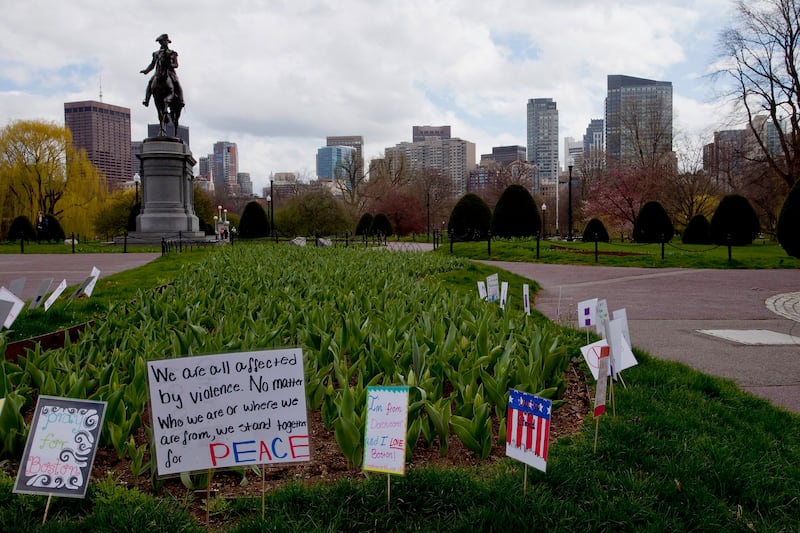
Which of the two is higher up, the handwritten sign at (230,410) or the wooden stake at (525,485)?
the handwritten sign at (230,410)

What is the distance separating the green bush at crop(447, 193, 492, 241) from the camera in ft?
99.0

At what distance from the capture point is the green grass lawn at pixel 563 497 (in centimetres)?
263

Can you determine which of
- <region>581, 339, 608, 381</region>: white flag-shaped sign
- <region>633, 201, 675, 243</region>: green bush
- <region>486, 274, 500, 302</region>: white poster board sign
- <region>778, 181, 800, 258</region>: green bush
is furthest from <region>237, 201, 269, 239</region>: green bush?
<region>581, 339, 608, 381</region>: white flag-shaped sign

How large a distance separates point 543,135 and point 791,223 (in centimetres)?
14860

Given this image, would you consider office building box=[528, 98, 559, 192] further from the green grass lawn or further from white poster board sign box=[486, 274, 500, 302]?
the green grass lawn

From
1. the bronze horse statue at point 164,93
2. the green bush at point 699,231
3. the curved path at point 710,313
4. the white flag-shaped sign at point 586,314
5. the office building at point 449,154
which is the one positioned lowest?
the curved path at point 710,313

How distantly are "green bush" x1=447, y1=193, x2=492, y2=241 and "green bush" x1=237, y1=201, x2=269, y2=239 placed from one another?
55.7 feet

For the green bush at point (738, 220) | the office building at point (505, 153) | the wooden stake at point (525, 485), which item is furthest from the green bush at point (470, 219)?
the office building at point (505, 153)

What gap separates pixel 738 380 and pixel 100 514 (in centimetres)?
494

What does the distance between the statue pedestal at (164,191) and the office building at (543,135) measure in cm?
11973

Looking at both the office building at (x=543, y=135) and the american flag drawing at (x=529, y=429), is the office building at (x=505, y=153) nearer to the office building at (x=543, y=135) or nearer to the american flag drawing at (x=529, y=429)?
the office building at (x=543, y=135)

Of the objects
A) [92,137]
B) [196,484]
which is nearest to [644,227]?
[196,484]

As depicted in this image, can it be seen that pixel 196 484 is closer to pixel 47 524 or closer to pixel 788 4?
pixel 47 524

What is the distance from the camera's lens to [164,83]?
3045cm
